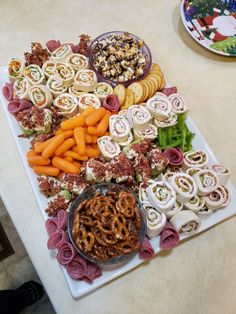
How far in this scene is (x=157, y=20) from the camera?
1.67 meters

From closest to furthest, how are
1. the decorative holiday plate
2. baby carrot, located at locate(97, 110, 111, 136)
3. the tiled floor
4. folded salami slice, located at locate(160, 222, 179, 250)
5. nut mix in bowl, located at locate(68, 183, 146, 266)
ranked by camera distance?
nut mix in bowl, located at locate(68, 183, 146, 266), folded salami slice, located at locate(160, 222, 179, 250), baby carrot, located at locate(97, 110, 111, 136), the decorative holiday plate, the tiled floor

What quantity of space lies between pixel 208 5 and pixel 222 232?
1.09 m

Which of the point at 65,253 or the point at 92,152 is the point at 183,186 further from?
the point at 65,253

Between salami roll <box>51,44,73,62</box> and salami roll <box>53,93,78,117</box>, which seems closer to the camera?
salami roll <box>53,93,78,117</box>

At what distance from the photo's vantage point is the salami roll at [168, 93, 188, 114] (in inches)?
50.6

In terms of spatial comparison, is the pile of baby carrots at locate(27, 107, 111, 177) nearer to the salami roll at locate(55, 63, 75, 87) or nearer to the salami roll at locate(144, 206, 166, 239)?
the salami roll at locate(55, 63, 75, 87)

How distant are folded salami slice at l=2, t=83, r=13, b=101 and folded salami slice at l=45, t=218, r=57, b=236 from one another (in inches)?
20.1

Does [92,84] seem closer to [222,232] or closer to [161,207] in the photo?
[161,207]

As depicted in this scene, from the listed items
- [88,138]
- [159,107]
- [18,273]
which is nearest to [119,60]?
[159,107]

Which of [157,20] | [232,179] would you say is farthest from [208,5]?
[232,179]

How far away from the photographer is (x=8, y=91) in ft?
4.26

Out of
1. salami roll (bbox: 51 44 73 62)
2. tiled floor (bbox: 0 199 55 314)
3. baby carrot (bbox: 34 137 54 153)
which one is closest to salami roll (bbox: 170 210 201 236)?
baby carrot (bbox: 34 137 54 153)

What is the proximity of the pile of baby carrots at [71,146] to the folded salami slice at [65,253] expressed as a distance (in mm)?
245

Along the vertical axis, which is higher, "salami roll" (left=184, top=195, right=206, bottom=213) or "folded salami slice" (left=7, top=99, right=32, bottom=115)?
"folded salami slice" (left=7, top=99, right=32, bottom=115)
